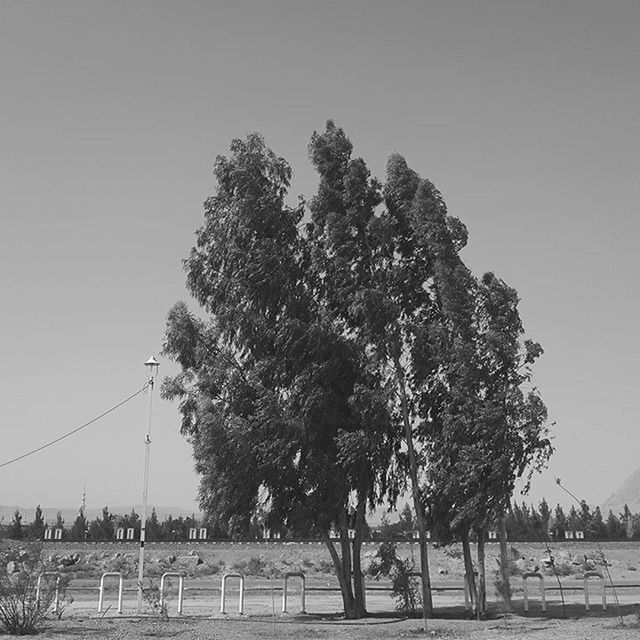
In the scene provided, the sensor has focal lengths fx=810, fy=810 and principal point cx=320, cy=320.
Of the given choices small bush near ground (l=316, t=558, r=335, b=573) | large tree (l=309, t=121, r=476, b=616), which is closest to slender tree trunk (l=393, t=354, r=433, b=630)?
large tree (l=309, t=121, r=476, b=616)

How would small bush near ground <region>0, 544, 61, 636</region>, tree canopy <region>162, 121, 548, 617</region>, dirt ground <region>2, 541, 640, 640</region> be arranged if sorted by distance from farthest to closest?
tree canopy <region>162, 121, 548, 617</region>, dirt ground <region>2, 541, 640, 640</region>, small bush near ground <region>0, 544, 61, 636</region>

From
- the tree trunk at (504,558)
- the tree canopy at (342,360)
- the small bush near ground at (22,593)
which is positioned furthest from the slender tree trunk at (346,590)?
the small bush near ground at (22,593)

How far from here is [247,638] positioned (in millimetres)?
17562

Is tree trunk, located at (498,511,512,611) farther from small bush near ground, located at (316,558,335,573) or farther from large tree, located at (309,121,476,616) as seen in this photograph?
small bush near ground, located at (316,558,335,573)

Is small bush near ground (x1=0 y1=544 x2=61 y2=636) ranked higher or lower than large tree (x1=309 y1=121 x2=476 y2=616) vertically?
lower

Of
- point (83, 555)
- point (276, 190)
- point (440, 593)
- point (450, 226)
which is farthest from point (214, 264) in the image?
point (83, 555)

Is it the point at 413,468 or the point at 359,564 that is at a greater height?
the point at 413,468

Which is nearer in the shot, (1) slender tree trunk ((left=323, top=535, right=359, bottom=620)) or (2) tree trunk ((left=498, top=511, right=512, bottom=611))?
(2) tree trunk ((left=498, top=511, right=512, bottom=611))

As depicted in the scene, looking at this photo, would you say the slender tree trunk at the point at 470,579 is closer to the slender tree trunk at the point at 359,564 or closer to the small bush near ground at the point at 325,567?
the slender tree trunk at the point at 359,564

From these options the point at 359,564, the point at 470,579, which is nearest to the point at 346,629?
the point at 359,564

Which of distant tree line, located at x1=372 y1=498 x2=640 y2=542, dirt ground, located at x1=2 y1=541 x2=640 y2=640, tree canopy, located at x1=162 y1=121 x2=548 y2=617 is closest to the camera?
dirt ground, located at x1=2 y1=541 x2=640 y2=640

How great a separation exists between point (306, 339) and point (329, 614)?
27.7 ft

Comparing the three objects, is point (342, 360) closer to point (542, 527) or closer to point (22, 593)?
point (22, 593)

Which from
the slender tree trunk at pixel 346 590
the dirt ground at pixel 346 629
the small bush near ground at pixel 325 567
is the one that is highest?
the small bush near ground at pixel 325 567
